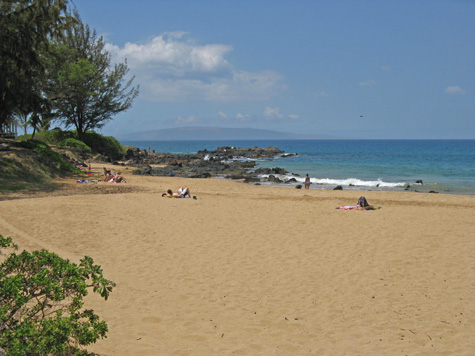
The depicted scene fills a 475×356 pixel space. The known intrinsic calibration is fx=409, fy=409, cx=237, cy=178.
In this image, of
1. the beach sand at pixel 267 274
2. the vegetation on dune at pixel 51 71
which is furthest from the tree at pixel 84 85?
the beach sand at pixel 267 274

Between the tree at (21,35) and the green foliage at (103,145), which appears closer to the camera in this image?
the tree at (21,35)

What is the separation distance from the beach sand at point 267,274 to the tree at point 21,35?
22.5 feet

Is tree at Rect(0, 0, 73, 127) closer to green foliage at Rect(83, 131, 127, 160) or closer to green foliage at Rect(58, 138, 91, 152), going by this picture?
green foliage at Rect(58, 138, 91, 152)

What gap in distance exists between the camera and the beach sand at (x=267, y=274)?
5.84 meters

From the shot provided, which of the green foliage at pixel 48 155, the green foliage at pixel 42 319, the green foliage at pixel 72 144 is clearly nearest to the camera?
the green foliage at pixel 42 319

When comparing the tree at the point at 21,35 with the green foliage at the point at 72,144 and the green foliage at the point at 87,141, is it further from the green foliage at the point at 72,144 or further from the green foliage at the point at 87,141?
the green foliage at the point at 87,141

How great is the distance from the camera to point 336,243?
11.0 metres

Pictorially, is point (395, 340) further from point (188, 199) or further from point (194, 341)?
point (188, 199)

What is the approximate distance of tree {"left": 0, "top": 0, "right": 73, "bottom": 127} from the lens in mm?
18375

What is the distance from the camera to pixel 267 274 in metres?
8.60

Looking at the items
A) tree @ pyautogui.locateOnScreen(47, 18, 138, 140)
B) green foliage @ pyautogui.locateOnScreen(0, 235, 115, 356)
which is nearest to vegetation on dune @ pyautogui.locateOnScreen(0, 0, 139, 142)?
tree @ pyautogui.locateOnScreen(47, 18, 138, 140)

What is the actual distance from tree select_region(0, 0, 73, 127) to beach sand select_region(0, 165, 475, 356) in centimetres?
687

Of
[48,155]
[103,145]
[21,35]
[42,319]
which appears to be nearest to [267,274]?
[42,319]

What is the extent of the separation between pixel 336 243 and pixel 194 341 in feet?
20.4
